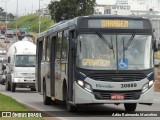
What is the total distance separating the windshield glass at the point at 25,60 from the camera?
38394 millimetres

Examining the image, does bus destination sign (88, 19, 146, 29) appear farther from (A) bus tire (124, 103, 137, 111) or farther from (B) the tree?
(B) the tree

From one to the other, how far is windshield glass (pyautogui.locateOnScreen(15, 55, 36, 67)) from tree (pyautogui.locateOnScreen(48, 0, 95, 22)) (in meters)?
17.9

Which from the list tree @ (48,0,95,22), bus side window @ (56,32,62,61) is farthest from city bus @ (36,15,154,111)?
tree @ (48,0,95,22)

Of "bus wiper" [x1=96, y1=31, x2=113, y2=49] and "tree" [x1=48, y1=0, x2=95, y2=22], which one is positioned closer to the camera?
"bus wiper" [x1=96, y1=31, x2=113, y2=49]

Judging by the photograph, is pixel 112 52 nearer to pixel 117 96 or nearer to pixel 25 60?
pixel 117 96

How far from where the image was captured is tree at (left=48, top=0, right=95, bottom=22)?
5656cm

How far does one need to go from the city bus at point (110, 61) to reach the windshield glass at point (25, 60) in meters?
18.0

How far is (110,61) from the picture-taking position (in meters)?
19.4

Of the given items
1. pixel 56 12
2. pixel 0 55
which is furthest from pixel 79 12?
pixel 0 55

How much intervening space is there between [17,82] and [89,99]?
19.9 metres

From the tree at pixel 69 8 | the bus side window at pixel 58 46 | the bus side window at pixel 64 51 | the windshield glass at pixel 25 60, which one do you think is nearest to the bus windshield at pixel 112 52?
the bus side window at pixel 64 51

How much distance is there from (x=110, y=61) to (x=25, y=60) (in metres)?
19.8

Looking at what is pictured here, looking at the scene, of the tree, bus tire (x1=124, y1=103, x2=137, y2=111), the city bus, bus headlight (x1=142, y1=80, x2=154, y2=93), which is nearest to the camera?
the city bus

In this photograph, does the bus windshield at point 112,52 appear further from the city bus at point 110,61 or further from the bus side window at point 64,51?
the bus side window at point 64,51
